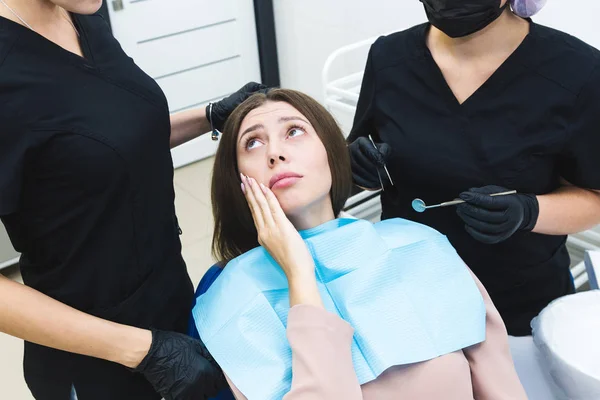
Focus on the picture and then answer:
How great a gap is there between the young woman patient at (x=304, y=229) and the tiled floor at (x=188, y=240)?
95cm

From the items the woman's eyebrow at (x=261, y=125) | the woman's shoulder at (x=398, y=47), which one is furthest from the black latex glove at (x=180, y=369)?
the woman's shoulder at (x=398, y=47)

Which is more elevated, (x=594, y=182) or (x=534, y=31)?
(x=534, y=31)

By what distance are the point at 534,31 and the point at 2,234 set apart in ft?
7.65

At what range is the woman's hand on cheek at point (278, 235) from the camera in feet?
3.47

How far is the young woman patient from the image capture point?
0.96 m

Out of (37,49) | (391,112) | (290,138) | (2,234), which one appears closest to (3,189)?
(37,49)

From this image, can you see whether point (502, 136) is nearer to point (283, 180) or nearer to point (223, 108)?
point (283, 180)

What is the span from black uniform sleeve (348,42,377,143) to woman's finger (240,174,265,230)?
13.3 inches

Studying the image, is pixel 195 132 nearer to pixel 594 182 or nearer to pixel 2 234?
pixel 594 182

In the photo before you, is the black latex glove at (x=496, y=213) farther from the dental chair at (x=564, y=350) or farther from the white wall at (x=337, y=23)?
the white wall at (x=337, y=23)

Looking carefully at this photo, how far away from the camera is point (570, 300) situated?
119 centimetres

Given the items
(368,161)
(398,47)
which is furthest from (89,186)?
(398,47)

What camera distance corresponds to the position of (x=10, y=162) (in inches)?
35.0

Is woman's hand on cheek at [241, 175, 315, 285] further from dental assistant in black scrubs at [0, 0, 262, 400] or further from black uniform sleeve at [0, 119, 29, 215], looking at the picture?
black uniform sleeve at [0, 119, 29, 215]
